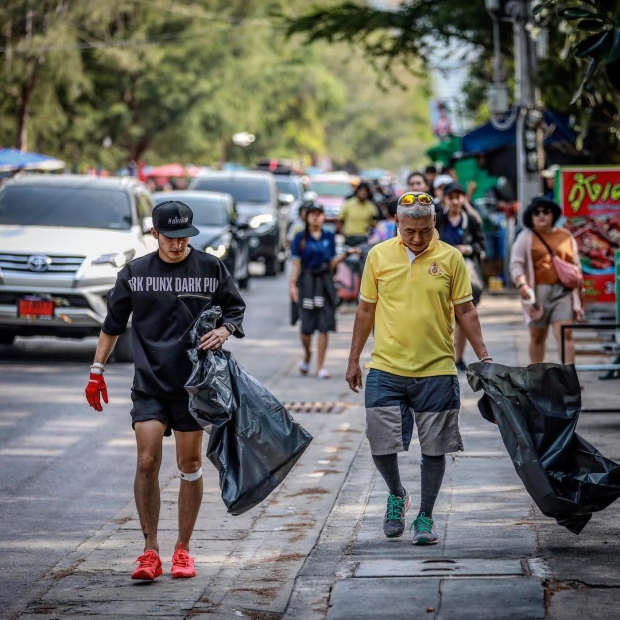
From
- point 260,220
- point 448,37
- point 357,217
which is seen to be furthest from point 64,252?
point 448,37

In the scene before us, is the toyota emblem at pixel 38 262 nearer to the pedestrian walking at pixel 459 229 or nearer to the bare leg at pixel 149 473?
the pedestrian walking at pixel 459 229

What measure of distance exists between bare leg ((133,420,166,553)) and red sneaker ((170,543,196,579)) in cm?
12

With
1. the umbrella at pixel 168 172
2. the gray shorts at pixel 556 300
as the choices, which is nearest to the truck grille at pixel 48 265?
the gray shorts at pixel 556 300

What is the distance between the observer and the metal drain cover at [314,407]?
1183cm

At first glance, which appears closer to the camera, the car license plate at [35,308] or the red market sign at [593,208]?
the car license plate at [35,308]

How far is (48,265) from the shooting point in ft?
46.2

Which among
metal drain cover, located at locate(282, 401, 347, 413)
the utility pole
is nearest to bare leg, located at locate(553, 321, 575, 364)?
metal drain cover, located at locate(282, 401, 347, 413)

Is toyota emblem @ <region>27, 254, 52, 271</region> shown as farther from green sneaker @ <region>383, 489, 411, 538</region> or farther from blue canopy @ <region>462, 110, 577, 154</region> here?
blue canopy @ <region>462, 110, 577, 154</region>

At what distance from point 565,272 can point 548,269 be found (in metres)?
0.15

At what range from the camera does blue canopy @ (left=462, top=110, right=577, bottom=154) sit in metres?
22.4

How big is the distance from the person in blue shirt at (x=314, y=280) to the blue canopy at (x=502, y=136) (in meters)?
9.55

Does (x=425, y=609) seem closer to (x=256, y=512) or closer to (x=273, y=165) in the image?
(x=256, y=512)

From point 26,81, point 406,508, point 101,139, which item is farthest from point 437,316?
point 101,139

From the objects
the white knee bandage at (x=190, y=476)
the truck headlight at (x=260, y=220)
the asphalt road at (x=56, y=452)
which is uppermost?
the truck headlight at (x=260, y=220)
